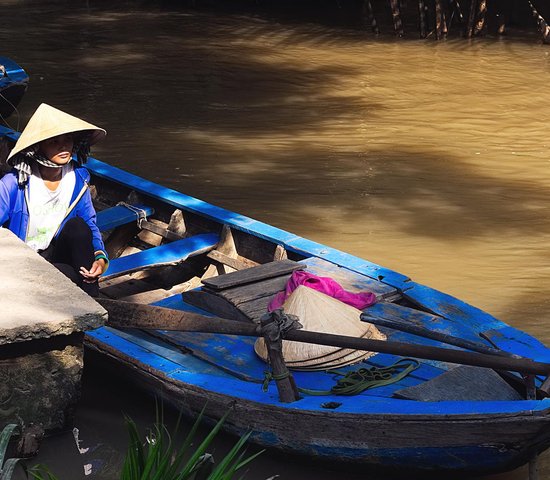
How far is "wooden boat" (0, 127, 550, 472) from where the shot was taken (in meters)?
3.68

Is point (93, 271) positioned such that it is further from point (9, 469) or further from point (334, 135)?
point (334, 135)

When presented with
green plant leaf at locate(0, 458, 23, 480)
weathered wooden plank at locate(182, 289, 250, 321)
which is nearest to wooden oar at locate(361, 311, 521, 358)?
weathered wooden plank at locate(182, 289, 250, 321)

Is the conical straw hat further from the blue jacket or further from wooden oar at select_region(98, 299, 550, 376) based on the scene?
wooden oar at select_region(98, 299, 550, 376)

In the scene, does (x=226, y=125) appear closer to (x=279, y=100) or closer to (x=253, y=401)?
(x=279, y=100)

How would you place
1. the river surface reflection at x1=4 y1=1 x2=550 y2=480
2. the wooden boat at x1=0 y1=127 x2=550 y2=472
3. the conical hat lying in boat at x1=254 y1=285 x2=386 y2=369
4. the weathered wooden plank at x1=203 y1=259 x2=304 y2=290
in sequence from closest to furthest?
the wooden boat at x1=0 y1=127 x2=550 y2=472, the conical hat lying in boat at x1=254 y1=285 x2=386 y2=369, the weathered wooden plank at x1=203 y1=259 x2=304 y2=290, the river surface reflection at x1=4 y1=1 x2=550 y2=480

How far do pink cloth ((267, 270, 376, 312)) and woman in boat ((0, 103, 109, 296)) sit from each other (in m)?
0.81

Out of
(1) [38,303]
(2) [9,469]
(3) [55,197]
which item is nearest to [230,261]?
(3) [55,197]

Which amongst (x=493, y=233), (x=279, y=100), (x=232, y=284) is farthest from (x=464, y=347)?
(x=279, y=100)

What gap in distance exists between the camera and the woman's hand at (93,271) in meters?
4.63

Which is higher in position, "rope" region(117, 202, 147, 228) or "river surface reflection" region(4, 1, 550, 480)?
"rope" region(117, 202, 147, 228)

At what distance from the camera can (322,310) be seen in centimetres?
439

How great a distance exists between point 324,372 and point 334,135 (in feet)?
17.4

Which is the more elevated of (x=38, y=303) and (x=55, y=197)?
(x=55, y=197)

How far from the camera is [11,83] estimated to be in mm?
9328
